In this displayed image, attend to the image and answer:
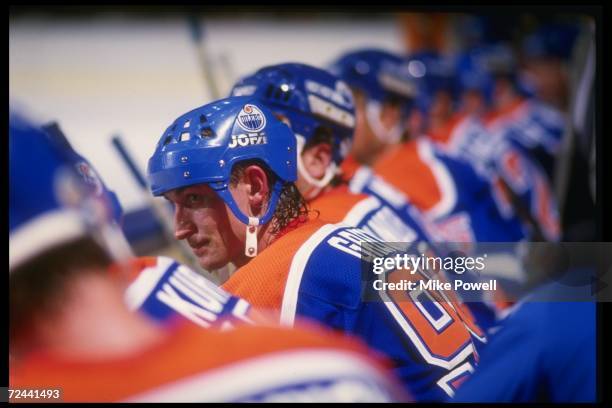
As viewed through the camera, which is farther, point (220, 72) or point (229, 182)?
point (220, 72)

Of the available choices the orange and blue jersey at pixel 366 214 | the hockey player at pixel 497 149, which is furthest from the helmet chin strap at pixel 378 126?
the orange and blue jersey at pixel 366 214

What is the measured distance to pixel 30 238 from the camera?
111 centimetres

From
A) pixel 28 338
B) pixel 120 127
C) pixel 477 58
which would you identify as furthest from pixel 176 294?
pixel 477 58

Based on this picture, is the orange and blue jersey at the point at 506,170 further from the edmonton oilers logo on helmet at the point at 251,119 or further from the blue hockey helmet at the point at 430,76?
the edmonton oilers logo on helmet at the point at 251,119

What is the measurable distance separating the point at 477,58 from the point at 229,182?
3.91 m

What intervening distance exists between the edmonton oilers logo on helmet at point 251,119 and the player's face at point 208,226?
0.15 meters

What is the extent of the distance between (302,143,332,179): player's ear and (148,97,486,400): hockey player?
19 centimetres

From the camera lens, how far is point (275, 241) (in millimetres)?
1757

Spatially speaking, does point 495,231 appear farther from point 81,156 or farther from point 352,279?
point 81,156

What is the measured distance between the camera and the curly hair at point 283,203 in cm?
176

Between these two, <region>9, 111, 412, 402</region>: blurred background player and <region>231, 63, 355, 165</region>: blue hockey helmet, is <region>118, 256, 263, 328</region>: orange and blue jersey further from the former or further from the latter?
<region>231, 63, 355, 165</region>: blue hockey helmet

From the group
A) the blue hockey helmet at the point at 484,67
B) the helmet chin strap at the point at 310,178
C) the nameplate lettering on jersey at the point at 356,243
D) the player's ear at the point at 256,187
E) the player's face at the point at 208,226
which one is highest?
the blue hockey helmet at the point at 484,67

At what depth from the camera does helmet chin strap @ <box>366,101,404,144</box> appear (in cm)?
314

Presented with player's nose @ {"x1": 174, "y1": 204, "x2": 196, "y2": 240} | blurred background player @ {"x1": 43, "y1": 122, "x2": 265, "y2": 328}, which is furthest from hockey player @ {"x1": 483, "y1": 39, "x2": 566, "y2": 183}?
blurred background player @ {"x1": 43, "y1": 122, "x2": 265, "y2": 328}
